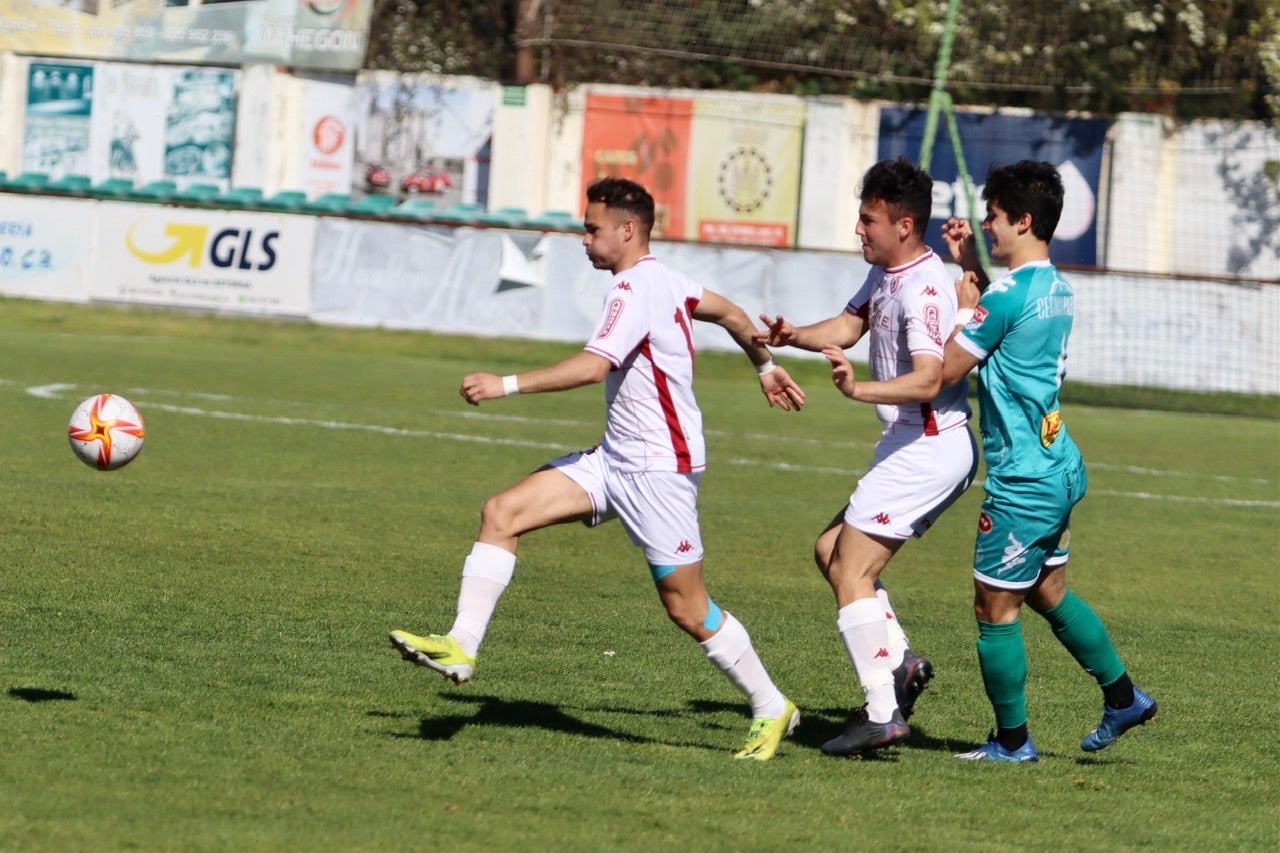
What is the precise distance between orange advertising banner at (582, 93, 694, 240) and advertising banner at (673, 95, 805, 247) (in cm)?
23

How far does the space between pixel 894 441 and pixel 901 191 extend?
885mm

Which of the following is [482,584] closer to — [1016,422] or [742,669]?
[742,669]

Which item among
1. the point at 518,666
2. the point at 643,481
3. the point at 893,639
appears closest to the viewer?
the point at 643,481

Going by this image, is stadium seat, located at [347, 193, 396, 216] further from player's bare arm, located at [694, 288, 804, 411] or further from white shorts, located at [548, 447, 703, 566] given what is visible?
white shorts, located at [548, 447, 703, 566]

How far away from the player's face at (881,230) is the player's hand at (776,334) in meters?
0.38

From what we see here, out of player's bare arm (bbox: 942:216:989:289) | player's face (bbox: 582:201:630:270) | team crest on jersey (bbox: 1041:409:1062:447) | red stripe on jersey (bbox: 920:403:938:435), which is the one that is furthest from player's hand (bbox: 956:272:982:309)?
player's face (bbox: 582:201:630:270)

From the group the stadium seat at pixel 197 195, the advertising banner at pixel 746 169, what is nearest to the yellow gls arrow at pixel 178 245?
the stadium seat at pixel 197 195

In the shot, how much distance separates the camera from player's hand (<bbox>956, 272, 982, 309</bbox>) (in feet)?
20.4

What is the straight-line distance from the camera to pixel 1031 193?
5.84 m

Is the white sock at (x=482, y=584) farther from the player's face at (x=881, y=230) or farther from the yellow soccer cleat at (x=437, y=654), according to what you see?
the player's face at (x=881, y=230)

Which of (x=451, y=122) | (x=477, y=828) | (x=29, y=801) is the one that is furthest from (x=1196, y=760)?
(x=451, y=122)

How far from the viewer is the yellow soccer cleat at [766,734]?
19.2 ft

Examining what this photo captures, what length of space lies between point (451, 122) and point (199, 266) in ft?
36.7

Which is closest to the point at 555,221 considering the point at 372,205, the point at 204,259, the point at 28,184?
the point at 372,205
